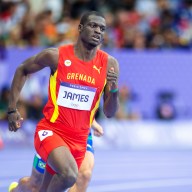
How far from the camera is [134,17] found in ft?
61.3

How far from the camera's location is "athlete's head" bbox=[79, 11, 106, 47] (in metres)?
7.43

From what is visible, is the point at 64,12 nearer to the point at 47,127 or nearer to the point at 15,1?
the point at 15,1

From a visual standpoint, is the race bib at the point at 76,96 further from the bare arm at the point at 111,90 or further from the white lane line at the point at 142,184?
the white lane line at the point at 142,184

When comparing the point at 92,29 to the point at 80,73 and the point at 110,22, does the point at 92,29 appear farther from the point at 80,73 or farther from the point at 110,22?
the point at 110,22

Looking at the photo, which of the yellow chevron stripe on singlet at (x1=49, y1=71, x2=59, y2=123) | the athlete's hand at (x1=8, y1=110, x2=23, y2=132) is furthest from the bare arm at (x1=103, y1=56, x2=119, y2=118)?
the athlete's hand at (x1=8, y1=110, x2=23, y2=132)

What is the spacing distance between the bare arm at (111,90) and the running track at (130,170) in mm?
2449

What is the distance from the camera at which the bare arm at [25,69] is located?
24.5 feet

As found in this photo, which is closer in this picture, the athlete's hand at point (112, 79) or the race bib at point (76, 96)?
the athlete's hand at point (112, 79)

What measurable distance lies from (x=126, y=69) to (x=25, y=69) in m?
9.46

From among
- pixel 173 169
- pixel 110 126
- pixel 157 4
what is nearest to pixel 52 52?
pixel 173 169

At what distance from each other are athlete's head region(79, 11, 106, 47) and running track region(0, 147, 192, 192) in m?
2.84

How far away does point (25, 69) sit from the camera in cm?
766

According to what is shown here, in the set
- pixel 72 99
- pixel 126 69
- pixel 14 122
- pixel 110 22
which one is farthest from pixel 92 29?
pixel 110 22

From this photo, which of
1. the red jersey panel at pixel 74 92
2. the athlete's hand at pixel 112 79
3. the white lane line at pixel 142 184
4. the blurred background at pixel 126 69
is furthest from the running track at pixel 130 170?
the athlete's hand at pixel 112 79
